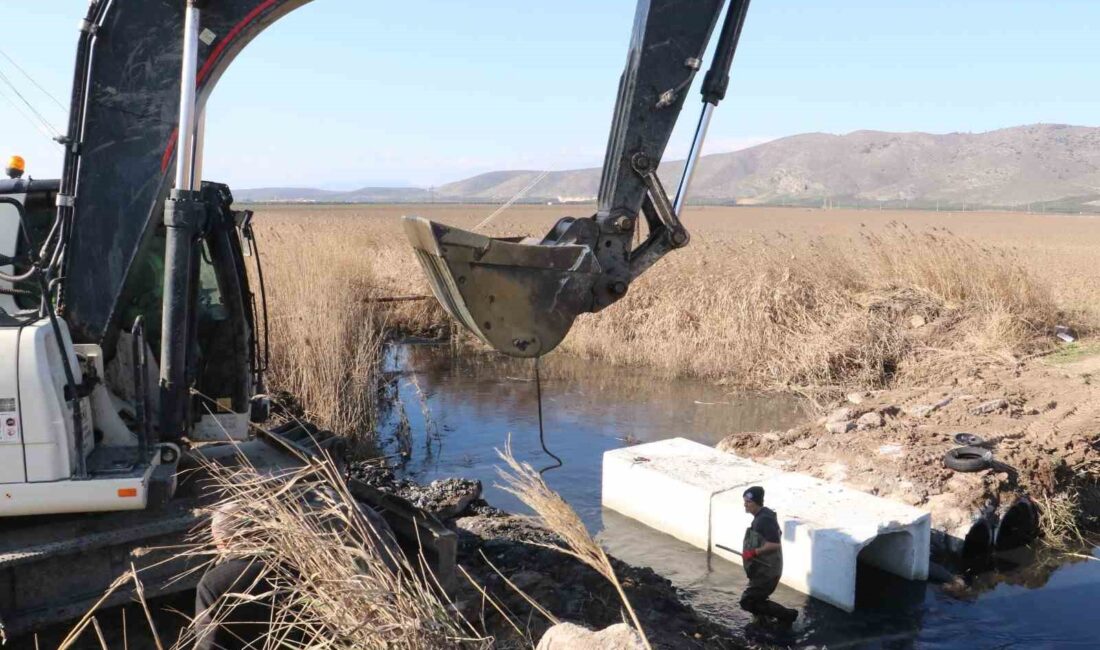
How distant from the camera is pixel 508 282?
4.40 m

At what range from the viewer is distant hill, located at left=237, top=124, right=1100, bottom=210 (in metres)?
137

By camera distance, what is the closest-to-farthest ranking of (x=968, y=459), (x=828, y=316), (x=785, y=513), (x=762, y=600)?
(x=762, y=600) < (x=785, y=513) < (x=968, y=459) < (x=828, y=316)

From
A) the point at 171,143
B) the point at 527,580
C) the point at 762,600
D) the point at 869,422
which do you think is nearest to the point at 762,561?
the point at 762,600

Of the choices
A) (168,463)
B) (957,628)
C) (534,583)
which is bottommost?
(957,628)

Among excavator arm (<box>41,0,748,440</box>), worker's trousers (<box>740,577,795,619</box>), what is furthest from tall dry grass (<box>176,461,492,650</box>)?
worker's trousers (<box>740,577,795,619</box>)

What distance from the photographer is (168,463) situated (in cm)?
475

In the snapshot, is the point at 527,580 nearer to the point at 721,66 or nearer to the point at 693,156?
the point at 693,156

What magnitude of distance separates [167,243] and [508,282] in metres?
1.71

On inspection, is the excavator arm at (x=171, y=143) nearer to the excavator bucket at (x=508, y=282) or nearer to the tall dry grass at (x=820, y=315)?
the excavator bucket at (x=508, y=282)

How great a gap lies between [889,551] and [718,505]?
137cm

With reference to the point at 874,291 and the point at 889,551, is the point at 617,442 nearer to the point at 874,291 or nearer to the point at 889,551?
the point at 889,551

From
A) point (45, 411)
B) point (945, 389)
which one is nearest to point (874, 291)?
point (945, 389)

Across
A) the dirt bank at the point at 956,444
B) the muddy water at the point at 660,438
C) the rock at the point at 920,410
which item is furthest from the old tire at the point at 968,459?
the rock at the point at 920,410

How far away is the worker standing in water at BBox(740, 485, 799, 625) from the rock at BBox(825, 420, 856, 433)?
3450 millimetres
